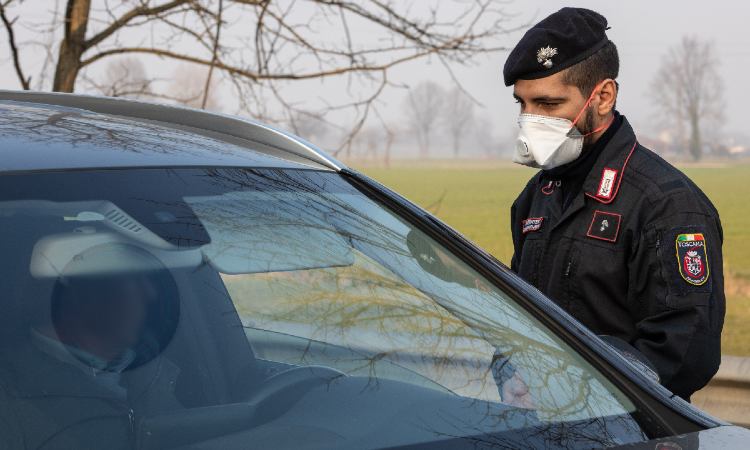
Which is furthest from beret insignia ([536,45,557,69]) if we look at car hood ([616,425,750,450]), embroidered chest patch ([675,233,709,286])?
car hood ([616,425,750,450])

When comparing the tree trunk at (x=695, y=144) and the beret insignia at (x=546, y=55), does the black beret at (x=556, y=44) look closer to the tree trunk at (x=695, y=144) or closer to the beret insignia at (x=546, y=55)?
the beret insignia at (x=546, y=55)

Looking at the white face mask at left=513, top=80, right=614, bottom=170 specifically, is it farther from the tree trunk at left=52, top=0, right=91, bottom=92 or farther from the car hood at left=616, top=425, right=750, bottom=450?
the tree trunk at left=52, top=0, right=91, bottom=92

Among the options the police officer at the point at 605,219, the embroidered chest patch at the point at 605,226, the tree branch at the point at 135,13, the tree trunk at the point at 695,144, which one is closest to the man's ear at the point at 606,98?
the police officer at the point at 605,219

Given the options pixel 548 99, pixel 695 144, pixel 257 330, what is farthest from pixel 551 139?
pixel 695 144

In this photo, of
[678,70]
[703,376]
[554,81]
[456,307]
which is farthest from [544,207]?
[678,70]

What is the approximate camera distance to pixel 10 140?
1.79 meters

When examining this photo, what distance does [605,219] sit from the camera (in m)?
2.85

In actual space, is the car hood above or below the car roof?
below

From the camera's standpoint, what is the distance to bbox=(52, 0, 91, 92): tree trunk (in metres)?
7.03

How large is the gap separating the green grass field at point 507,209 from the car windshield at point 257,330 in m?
4.10

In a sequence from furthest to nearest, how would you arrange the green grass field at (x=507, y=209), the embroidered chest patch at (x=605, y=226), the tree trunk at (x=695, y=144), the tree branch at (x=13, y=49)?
the tree trunk at (x=695, y=144) < the green grass field at (x=507, y=209) < the tree branch at (x=13, y=49) < the embroidered chest patch at (x=605, y=226)

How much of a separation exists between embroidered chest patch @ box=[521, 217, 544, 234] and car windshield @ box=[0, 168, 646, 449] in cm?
101

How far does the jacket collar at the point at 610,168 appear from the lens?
287 cm

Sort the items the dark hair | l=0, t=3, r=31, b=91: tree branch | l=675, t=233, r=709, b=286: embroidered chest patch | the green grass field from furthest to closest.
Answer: the green grass field < l=0, t=3, r=31, b=91: tree branch < the dark hair < l=675, t=233, r=709, b=286: embroidered chest patch
